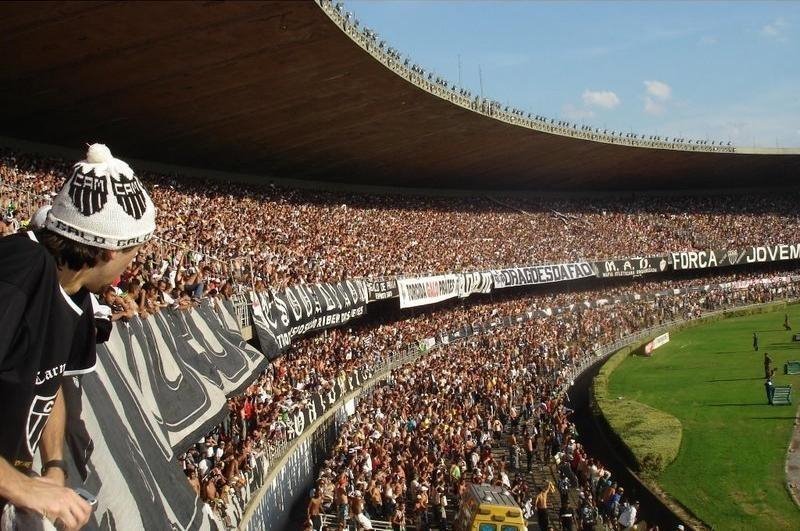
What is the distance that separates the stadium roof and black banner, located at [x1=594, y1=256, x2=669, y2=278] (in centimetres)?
838

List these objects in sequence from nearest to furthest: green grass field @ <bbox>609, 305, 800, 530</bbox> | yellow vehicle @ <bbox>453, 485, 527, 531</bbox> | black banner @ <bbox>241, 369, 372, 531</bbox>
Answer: yellow vehicle @ <bbox>453, 485, 527, 531</bbox> < black banner @ <bbox>241, 369, 372, 531</bbox> < green grass field @ <bbox>609, 305, 800, 530</bbox>

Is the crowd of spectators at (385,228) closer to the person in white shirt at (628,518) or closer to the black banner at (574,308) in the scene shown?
the black banner at (574,308)

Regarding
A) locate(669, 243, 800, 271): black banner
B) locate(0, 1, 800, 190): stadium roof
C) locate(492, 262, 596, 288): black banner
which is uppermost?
locate(0, 1, 800, 190): stadium roof

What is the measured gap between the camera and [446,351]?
101 ft

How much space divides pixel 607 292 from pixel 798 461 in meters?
33.2

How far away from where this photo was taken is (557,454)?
775 inches

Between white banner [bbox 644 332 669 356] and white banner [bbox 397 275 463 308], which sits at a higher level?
white banner [bbox 397 275 463 308]

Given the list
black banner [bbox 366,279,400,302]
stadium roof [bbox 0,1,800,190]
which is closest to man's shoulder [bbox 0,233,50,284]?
stadium roof [bbox 0,1,800,190]

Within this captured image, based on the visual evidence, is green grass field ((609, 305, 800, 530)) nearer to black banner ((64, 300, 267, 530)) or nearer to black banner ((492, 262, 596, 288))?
black banner ((492, 262, 596, 288))

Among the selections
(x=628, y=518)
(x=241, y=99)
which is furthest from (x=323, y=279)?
(x=628, y=518)

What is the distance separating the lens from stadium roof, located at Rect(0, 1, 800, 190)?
20.3 metres

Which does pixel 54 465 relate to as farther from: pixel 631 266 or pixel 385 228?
pixel 631 266

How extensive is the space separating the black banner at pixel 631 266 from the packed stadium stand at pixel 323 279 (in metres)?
0.20

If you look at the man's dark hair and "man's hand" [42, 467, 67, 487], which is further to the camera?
"man's hand" [42, 467, 67, 487]
